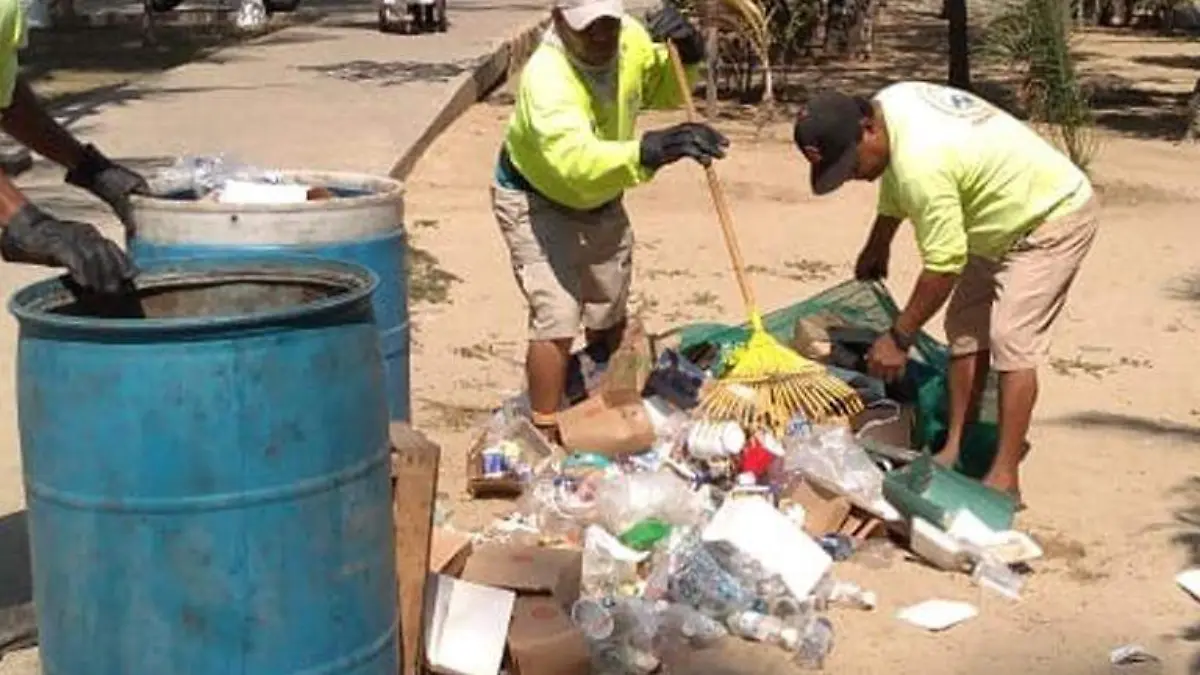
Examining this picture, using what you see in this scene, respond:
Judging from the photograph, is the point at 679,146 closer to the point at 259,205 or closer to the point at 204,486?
the point at 259,205

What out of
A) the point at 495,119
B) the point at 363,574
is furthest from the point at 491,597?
the point at 495,119

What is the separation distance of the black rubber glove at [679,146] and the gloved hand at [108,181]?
1.35m

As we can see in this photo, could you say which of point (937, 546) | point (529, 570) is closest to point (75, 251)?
point (529, 570)

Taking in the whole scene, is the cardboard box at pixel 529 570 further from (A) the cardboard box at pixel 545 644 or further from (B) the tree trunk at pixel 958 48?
(B) the tree trunk at pixel 958 48

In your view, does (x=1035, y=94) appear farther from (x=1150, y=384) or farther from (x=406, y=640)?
(x=406, y=640)

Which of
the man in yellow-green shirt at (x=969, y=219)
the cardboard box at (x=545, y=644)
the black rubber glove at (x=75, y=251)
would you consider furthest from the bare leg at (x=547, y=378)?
the black rubber glove at (x=75, y=251)

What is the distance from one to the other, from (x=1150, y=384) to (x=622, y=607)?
346cm

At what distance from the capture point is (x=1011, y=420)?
5707mm

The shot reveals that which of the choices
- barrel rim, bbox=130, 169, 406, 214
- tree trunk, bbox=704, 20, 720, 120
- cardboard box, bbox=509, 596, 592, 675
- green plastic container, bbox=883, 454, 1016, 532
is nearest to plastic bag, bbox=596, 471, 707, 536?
green plastic container, bbox=883, 454, 1016, 532

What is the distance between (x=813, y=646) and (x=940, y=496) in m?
0.93

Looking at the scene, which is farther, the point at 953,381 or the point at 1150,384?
the point at 1150,384

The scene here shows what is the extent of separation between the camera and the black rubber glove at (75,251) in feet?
11.4

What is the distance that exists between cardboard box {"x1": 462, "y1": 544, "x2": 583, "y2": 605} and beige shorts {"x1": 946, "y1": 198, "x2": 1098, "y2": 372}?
1.63 m

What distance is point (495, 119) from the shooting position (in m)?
16.0
